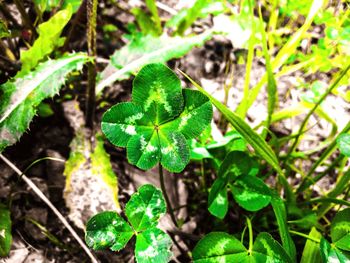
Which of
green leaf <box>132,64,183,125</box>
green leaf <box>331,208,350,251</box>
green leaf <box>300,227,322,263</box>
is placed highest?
green leaf <box>132,64,183,125</box>

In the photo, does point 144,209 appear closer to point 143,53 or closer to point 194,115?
point 194,115

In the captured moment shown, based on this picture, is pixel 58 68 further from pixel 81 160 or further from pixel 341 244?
pixel 341 244

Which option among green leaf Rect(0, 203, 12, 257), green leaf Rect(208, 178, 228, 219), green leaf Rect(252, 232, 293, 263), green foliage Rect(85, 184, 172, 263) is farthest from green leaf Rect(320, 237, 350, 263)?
green leaf Rect(0, 203, 12, 257)

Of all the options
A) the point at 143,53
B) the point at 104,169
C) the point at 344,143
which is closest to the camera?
the point at 344,143

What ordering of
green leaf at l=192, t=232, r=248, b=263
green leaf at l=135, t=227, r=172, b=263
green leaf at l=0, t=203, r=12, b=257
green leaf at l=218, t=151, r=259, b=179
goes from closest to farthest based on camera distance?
green leaf at l=135, t=227, r=172, b=263 → green leaf at l=192, t=232, r=248, b=263 → green leaf at l=0, t=203, r=12, b=257 → green leaf at l=218, t=151, r=259, b=179

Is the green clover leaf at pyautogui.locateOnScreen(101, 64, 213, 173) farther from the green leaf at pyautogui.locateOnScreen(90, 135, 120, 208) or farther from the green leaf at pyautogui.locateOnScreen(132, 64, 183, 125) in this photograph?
the green leaf at pyautogui.locateOnScreen(90, 135, 120, 208)

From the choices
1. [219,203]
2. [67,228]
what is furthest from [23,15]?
[219,203]

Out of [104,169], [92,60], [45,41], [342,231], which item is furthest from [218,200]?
[45,41]
